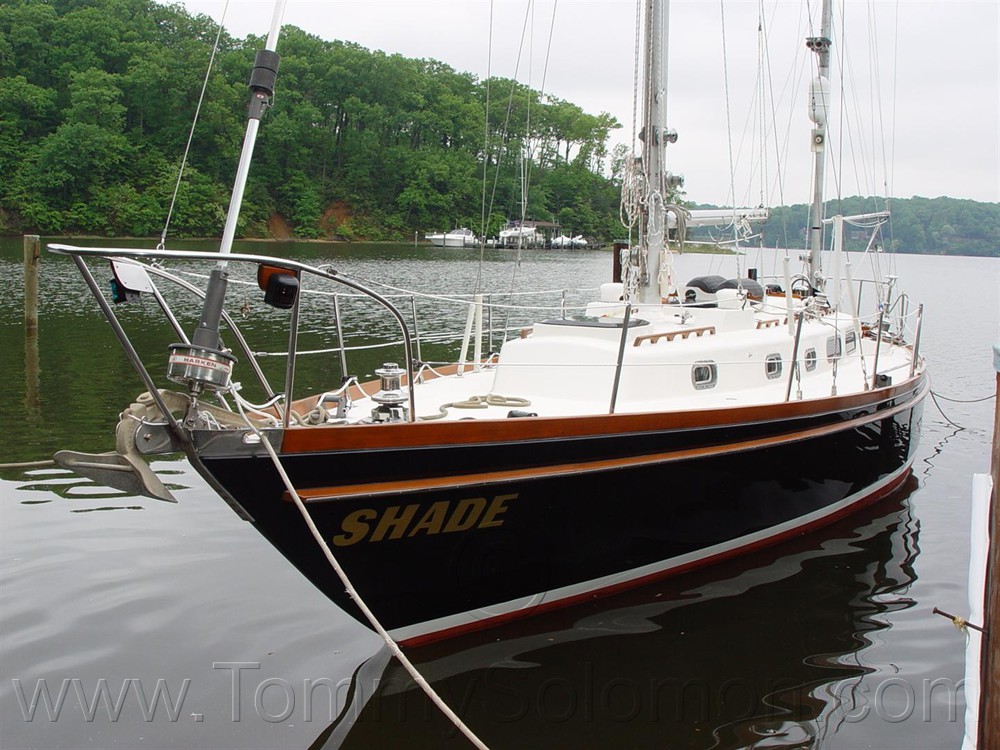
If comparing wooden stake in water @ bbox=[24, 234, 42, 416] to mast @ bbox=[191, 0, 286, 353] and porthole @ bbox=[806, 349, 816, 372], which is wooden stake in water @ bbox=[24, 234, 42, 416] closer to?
mast @ bbox=[191, 0, 286, 353]

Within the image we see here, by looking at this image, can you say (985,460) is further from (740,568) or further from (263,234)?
(263,234)

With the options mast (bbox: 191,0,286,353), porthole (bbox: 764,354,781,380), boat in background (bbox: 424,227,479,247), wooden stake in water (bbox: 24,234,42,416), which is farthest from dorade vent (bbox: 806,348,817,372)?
boat in background (bbox: 424,227,479,247)

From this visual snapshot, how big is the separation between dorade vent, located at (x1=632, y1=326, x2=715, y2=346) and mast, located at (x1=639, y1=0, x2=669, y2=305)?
0.88 m

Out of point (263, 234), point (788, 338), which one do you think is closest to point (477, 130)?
point (263, 234)

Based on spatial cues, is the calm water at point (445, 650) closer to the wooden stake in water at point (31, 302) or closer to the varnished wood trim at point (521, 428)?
the varnished wood trim at point (521, 428)

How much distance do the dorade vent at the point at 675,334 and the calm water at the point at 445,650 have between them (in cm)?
232

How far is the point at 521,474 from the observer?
19.6 ft

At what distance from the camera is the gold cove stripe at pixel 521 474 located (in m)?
5.37

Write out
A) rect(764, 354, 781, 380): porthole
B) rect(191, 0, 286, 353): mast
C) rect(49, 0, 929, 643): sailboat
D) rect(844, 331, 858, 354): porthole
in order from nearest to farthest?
1. rect(191, 0, 286, 353): mast
2. rect(49, 0, 929, 643): sailboat
3. rect(764, 354, 781, 380): porthole
4. rect(844, 331, 858, 354): porthole

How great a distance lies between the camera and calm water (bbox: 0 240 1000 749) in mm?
5750

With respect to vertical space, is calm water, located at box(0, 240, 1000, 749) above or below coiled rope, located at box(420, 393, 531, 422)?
below

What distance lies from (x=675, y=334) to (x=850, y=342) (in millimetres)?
4407

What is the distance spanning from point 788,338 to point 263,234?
6416 cm

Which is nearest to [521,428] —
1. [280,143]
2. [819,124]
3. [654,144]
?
[654,144]
